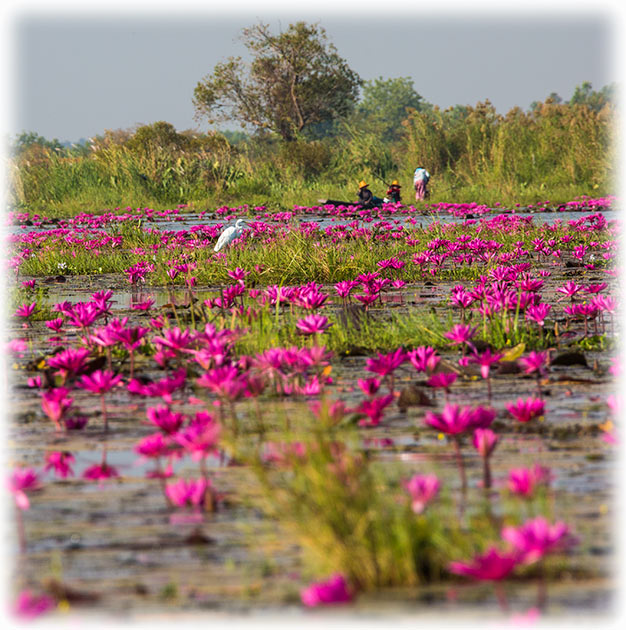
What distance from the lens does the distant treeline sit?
83.5 feet

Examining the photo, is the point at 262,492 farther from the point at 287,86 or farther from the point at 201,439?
the point at 287,86

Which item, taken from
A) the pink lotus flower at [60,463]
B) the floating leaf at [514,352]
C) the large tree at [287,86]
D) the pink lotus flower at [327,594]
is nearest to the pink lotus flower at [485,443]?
the pink lotus flower at [327,594]

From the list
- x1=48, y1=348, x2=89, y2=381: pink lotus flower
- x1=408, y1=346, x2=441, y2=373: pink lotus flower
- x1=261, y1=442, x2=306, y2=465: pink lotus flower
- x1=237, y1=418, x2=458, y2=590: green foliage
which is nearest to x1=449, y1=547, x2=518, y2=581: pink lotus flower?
x1=237, y1=418, x2=458, y2=590: green foliage

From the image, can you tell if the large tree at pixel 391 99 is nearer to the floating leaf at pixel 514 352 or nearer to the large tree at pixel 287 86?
the large tree at pixel 287 86

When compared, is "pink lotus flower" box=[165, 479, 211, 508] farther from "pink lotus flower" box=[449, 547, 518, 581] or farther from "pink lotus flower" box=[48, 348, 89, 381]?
"pink lotus flower" box=[48, 348, 89, 381]

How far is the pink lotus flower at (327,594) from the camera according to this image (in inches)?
68.7

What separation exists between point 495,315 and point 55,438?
8.91 ft

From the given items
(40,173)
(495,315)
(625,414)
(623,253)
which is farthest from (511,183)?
(625,414)

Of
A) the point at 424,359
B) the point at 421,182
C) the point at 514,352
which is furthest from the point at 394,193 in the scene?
the point at 424,359

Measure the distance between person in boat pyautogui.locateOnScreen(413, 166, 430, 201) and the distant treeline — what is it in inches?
25.2

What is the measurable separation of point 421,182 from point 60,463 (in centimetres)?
2360

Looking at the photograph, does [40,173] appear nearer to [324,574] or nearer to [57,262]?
[57,262]

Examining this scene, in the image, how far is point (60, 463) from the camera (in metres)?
2.77

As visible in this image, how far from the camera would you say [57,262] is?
10227 millimetres
